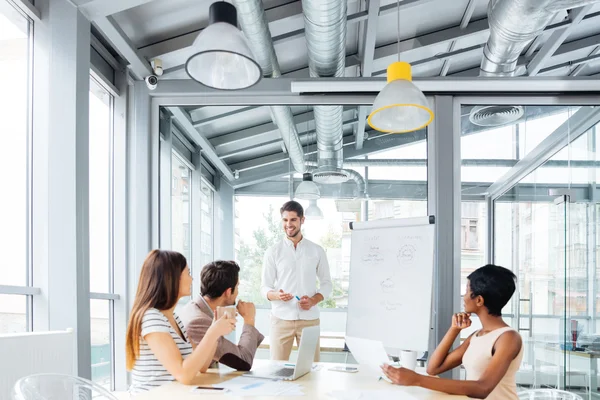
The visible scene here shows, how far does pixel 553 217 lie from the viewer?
4508 mm

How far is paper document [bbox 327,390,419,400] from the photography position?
213 cm

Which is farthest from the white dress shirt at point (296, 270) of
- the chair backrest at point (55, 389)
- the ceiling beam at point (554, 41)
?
the ceiling beam at point (554, 41)

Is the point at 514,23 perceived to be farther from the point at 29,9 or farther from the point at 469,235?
the point at 29,9

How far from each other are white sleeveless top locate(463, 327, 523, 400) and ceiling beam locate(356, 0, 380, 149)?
7.05ft

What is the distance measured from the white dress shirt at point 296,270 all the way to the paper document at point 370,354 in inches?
58.5

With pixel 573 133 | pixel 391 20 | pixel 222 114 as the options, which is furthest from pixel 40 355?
pixel 573 133

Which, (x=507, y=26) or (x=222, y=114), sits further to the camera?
(x=222, y=114)

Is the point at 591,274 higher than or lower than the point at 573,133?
lower

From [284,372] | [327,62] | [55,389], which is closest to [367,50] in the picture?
[327,62]

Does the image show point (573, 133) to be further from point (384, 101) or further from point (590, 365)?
point (384, 101)

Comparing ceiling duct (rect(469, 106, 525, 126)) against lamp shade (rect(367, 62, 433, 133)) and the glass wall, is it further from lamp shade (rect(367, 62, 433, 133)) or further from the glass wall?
lamp shade (rect(367, 62, 433, 133))

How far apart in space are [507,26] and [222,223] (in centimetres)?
265

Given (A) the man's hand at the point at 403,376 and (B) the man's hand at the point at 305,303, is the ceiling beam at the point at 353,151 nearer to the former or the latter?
(B) the man's hand at the point at 305,303

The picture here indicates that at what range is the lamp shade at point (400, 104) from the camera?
267cm
